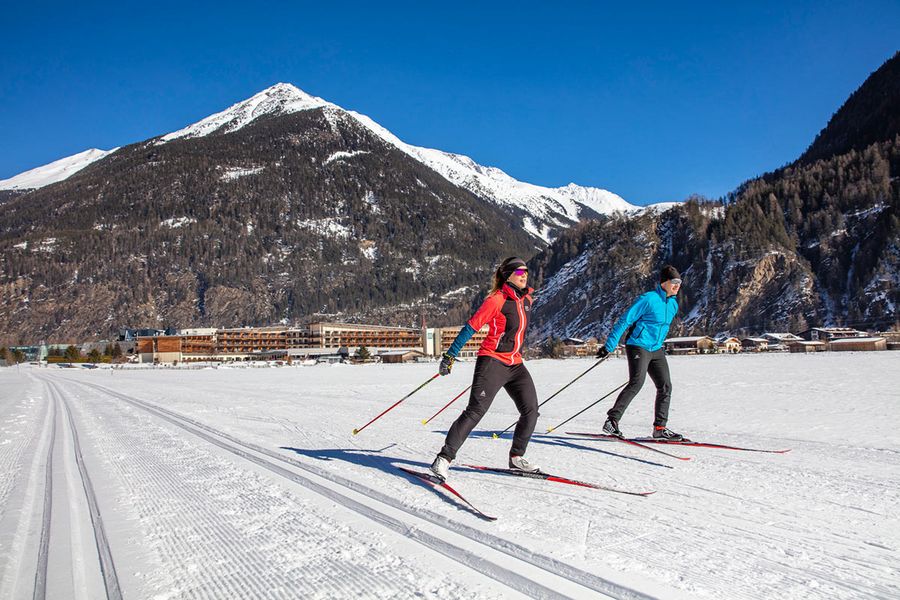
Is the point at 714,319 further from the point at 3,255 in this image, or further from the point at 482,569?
the point at 3,255

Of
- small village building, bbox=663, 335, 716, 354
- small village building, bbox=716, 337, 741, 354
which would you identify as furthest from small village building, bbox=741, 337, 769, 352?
small village building, bbox=663, 335, 716, 354

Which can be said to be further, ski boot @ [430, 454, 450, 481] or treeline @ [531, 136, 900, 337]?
treeline @ [531, 136, 900, 337]

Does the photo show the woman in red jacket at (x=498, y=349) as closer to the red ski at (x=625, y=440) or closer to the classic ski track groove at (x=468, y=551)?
the classic ski track groove at (x=468, y=551)

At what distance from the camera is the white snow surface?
105 inches

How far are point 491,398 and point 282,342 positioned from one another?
12480 centimetres

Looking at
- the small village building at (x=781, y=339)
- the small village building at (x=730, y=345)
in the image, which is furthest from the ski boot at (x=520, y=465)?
the small village building at (x=781, y=339)

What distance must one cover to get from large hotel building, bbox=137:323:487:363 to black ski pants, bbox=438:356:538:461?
99380mm

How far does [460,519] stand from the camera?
3.54 m

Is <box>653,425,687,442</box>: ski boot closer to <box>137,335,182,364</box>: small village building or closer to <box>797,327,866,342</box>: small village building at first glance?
<box>797,327,866,342</box>: small village building

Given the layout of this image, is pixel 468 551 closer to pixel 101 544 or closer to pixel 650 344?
pixel 101 544

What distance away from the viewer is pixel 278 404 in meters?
12.8

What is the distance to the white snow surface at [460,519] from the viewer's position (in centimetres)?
266

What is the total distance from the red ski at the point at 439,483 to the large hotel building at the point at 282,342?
99121mm

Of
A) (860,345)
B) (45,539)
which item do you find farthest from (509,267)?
(860,345)
